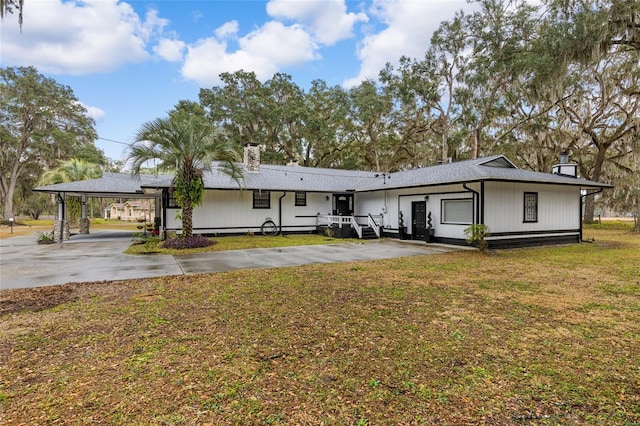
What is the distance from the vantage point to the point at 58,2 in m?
10.4

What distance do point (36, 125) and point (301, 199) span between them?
28734 mm

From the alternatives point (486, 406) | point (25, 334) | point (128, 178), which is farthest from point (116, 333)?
point (128, 178)

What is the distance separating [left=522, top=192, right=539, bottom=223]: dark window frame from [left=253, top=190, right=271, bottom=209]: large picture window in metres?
12.0

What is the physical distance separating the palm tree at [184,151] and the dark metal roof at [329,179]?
5.15 feet

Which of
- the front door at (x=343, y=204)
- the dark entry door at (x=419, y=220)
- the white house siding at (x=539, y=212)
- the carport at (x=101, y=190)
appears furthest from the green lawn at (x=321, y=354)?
the front door at (x=343, y=204)

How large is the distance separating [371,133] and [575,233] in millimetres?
18508

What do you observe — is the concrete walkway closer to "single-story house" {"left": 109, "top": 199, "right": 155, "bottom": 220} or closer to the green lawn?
the green lawn

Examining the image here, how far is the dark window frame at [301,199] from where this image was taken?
1845 cm

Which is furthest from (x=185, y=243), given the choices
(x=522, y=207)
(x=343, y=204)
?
(x=522, y=207)

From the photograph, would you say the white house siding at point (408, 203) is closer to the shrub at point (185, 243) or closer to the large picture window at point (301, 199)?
the large picture window at point (301, 199)

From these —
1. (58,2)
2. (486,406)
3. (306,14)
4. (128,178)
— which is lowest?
(486,406)

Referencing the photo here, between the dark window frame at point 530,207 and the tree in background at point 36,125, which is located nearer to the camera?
the dark window frame at point 530,207

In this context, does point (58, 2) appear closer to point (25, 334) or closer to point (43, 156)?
point (25, 334)

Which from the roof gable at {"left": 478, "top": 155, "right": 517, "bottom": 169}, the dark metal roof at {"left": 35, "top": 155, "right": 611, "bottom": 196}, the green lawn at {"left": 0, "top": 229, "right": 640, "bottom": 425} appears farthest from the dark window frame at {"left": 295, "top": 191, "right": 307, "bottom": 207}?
the green lawn at {"left": 0, "top": 229, "right": 640, "bottom": 425}
